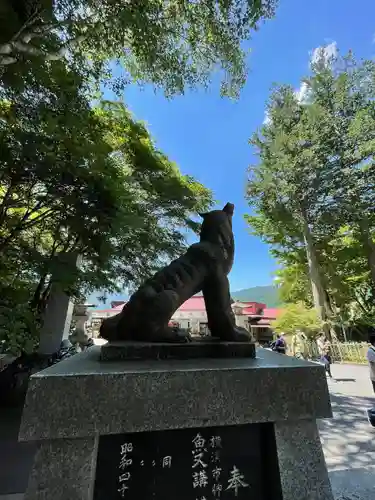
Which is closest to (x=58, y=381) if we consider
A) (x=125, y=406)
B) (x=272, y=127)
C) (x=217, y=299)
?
(x=125, y=406)

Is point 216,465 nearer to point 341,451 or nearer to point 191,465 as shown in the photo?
point 191,465

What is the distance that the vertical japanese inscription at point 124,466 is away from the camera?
167 cm

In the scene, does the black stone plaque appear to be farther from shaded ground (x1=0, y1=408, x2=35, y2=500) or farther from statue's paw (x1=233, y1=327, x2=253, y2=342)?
shaded ground (x1=0, y1=408, x2=35, y2=500)

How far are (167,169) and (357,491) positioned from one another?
23.9ft

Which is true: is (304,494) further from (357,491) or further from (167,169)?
(167,169)

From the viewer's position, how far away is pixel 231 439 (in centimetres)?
184

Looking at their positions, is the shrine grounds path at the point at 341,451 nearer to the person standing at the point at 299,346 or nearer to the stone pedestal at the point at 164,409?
the stone pedestal at the point at 164,409

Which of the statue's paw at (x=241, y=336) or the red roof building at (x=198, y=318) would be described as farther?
the red roof building at (x=198, y=318)

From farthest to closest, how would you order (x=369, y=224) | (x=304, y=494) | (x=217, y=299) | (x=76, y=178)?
(x=369, y=224), (x=76, y=178), (x=217, y=299), (x=304, y=494)

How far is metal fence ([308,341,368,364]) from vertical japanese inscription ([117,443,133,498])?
44.8 ft

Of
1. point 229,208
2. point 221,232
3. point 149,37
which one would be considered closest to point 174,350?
point 221,232

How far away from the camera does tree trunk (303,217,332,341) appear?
15648mm

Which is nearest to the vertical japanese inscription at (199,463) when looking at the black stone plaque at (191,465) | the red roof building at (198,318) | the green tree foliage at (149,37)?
the black stone plaque at (191,465)

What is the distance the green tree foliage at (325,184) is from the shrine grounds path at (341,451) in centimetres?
1003
